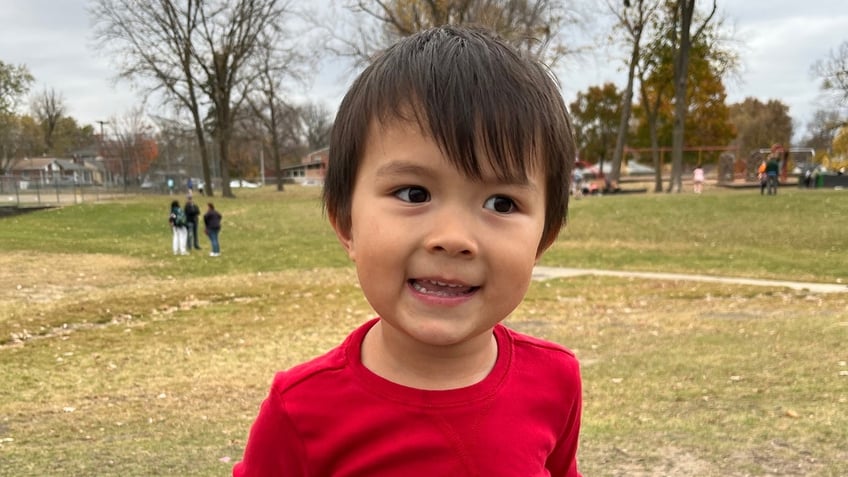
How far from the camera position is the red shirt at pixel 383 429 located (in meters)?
1.39

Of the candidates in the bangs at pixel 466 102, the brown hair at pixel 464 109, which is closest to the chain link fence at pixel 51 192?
the brown hair at pixel 464 109

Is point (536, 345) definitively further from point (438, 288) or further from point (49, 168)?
point (49, 168)

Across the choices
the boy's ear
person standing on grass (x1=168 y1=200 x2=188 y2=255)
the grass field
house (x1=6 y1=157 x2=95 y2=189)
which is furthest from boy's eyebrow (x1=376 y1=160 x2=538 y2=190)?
house (x1=6 y1=157 x2=95 y2=189)

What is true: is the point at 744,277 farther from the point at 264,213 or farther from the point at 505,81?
the point at 264,213

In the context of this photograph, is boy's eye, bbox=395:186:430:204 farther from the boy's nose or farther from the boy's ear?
the boy's ear

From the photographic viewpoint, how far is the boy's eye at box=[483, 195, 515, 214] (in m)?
1.35

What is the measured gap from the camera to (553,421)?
157 centimetres

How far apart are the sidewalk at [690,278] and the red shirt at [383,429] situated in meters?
12.0

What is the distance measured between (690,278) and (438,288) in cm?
1370

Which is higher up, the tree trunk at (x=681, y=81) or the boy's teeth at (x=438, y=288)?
the tree trunk at (x=681, y=81)

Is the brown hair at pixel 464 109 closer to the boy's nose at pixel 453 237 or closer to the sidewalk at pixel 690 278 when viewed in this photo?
the boy's nose at pixel 453 237

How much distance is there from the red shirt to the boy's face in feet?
0.54

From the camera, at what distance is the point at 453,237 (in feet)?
4.13

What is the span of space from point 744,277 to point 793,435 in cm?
1043
